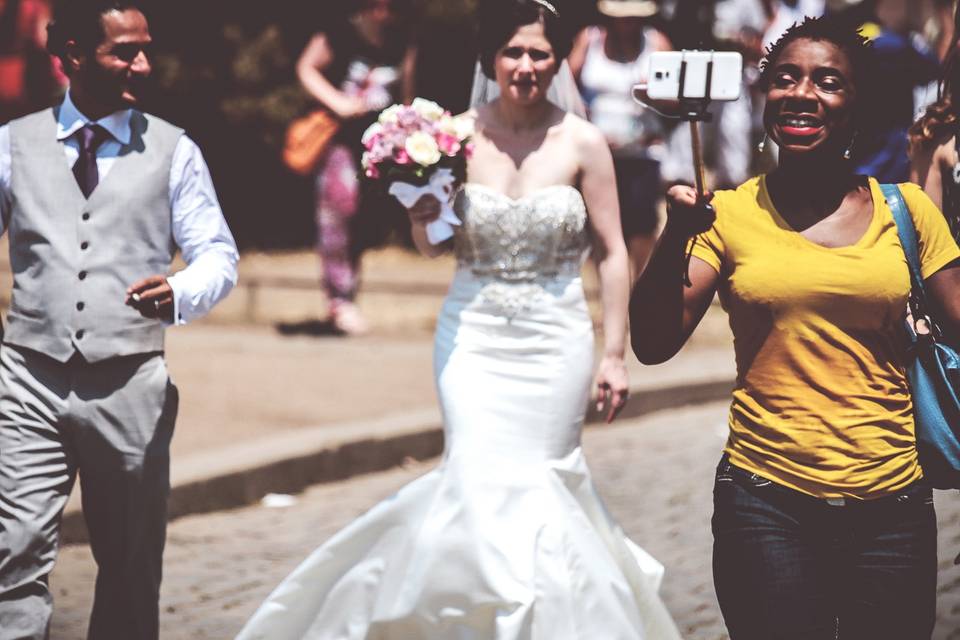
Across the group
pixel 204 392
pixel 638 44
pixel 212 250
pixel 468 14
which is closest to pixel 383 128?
pixel 212 250

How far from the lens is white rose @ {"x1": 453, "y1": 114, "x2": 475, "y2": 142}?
5.77 metres

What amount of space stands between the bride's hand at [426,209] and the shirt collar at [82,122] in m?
1.10

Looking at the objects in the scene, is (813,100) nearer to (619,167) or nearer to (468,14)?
(619,167)

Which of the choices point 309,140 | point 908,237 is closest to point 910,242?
point 908,237

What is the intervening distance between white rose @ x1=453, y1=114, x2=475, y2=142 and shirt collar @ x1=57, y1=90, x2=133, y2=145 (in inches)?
48.5

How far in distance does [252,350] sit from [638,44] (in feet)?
10.4

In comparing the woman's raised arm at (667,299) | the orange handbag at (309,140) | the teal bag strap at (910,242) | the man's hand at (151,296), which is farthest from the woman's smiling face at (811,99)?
the orange handbag at (309,140)

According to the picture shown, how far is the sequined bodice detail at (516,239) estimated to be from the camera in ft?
18.8

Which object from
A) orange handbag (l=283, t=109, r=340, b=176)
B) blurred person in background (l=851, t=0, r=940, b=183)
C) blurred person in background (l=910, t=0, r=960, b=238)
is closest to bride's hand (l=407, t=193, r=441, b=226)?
blurred person in background (l=851, t=0, r=940, b=183)

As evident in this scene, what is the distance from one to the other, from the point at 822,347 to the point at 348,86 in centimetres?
769

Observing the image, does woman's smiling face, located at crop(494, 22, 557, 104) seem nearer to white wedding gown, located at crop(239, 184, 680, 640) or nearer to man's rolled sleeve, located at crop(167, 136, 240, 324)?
white wedding gown, located at crop(239, 184, 680, 640)

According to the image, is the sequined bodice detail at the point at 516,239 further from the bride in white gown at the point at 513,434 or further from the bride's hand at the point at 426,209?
the bride's hand at the point at 426,209

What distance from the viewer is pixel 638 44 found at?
10609 mm

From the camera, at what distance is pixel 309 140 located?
36.8 feet
